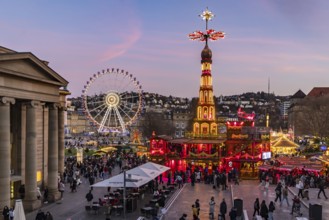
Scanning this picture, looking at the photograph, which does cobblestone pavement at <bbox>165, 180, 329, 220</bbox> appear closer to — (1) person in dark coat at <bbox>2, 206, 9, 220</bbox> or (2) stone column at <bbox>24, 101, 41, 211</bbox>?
(2) stone column at <bbox>24, 101, 41, 211</bbox>

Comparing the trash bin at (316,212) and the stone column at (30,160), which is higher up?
the stone column at (30,160)

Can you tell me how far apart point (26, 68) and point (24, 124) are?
5.60m

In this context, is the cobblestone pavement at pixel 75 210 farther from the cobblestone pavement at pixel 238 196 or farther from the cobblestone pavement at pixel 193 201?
the cobblestone pavement at pixel 238 196

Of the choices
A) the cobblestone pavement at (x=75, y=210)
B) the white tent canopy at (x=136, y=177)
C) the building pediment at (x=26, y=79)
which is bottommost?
the cobblestone pavement at (x=75, y=210)

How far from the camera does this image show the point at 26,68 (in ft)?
91.0

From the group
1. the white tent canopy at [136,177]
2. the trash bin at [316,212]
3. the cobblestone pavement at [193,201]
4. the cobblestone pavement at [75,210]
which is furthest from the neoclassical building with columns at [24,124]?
the trash bin at [316,212]

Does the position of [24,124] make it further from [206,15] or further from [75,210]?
[206,15]

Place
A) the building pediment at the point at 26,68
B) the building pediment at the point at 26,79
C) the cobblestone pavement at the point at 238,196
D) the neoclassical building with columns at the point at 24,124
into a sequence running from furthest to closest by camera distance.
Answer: the cobblestone pavement at the point at 238,196, the neoclassical building with columns at the point at 24,124, the building pediment at the point at 26,79, the building pediment at the point at 26,68

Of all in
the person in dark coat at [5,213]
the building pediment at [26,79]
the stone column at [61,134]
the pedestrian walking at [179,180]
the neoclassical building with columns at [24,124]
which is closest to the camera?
the person in dark coat at [5,213]

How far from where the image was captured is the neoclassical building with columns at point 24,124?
25359mm

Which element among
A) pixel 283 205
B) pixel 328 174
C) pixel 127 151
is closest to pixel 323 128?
pixel 127 151

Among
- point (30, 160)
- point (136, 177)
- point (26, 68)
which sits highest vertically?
point (26, 68)

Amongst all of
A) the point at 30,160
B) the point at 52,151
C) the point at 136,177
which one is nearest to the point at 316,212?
the point at 136,177

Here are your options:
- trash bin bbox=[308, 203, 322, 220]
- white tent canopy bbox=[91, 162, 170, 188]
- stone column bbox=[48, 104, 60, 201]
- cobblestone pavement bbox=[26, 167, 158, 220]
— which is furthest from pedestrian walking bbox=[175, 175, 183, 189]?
trash bin bbox=[308, 203, 322, 220]
